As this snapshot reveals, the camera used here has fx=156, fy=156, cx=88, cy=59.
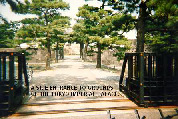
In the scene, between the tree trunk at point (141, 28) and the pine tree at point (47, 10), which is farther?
the pine tree at point (47, 10)

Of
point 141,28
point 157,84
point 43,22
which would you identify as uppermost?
point 43,22

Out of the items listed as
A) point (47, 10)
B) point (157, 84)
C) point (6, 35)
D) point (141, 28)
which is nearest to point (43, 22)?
point (47, 10)

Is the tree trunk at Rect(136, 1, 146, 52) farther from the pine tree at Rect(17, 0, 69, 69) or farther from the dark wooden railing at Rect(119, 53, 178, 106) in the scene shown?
the pine tree at Rect(17, 0, 69, 69)

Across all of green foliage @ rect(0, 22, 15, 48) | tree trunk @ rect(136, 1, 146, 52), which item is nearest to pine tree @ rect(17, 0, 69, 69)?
green foliage @ rect(0, 22, 15, 48)

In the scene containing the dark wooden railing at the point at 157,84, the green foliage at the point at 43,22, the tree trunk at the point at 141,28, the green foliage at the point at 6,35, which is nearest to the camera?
the dark wooden railing at the point at 157,84

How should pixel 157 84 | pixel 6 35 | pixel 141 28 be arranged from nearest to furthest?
pixel 157 84, pixel 141 28, pixel 6 35

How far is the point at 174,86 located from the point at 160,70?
0.87 metres

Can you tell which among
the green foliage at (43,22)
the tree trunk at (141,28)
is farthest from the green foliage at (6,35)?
the tree trunk at (141,28)

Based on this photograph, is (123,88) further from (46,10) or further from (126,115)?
(46,10)

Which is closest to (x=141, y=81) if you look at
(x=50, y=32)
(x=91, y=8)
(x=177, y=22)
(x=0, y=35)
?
(x=177, y=22)

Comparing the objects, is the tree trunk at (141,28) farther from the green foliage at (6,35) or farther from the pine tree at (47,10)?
the green foliage at (6,35)

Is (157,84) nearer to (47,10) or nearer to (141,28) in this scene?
(141,28)

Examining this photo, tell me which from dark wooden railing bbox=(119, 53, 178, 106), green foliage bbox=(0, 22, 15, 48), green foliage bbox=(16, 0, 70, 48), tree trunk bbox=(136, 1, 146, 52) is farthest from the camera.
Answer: green foliage bbox=(0, 22, 15, 48)

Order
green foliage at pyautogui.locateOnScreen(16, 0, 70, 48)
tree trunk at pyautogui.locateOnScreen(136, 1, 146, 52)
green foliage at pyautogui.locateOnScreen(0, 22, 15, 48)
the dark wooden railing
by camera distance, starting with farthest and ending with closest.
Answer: green foliage at pyautogui.locateOnScreen(0, 22, 15, 48) → green foliage at pyautogui.locateOnScreen(16, 0, 70, 48) → tree trunk at pyautogui.locateOnScreen(136, 1, 146, 52) → the dark wooden railing
